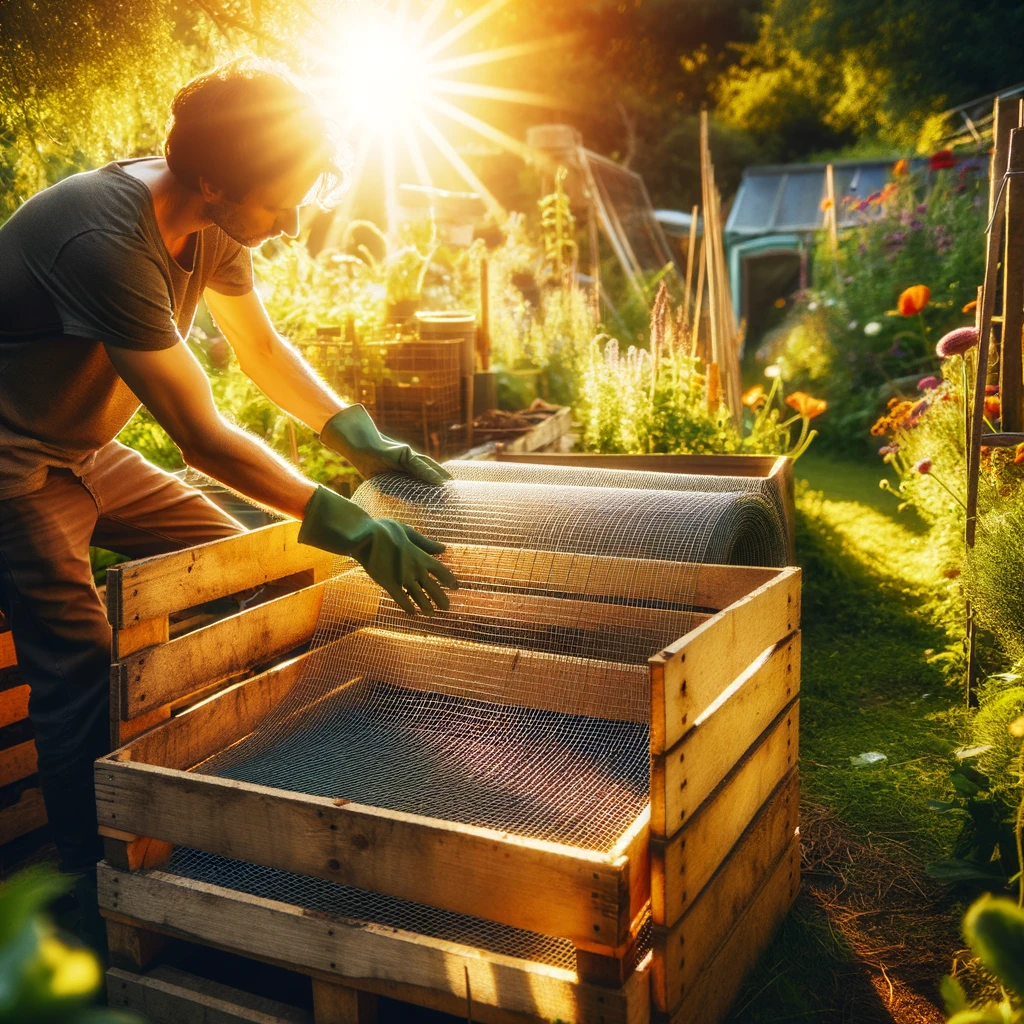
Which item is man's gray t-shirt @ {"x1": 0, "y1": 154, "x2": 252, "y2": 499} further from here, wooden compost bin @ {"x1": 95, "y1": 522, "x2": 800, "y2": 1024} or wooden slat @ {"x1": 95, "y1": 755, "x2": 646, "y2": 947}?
wooden slat @ {"x1": 95, "y1": 755, "x2": 646, "y2": 947}

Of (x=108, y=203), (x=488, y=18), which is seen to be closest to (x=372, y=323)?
(x=108, y=203)

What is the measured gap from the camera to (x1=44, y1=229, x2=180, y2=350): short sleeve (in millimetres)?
2025

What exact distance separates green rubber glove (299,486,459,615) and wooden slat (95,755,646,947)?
534mm

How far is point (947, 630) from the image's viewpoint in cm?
394

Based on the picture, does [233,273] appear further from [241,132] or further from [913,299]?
[913,299]

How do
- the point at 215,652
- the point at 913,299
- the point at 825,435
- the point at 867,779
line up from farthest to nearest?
the point at 825,435 < the point at 913,299 < the point at 867,779 < the point at 215,652

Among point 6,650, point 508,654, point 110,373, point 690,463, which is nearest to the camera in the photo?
point 110,373

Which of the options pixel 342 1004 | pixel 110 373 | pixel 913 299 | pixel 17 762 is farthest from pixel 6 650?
pixel 913 299

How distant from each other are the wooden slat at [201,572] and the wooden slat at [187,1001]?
0.74 meters

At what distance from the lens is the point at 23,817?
2812mm

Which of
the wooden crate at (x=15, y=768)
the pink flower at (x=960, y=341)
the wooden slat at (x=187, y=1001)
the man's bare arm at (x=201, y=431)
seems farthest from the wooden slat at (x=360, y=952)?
the pink flower at (x=960, y=341)

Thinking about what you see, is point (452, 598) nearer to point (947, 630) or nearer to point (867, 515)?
point (947, 630)

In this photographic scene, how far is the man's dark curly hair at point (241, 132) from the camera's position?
6.94 feet

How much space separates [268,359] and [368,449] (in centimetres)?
41
